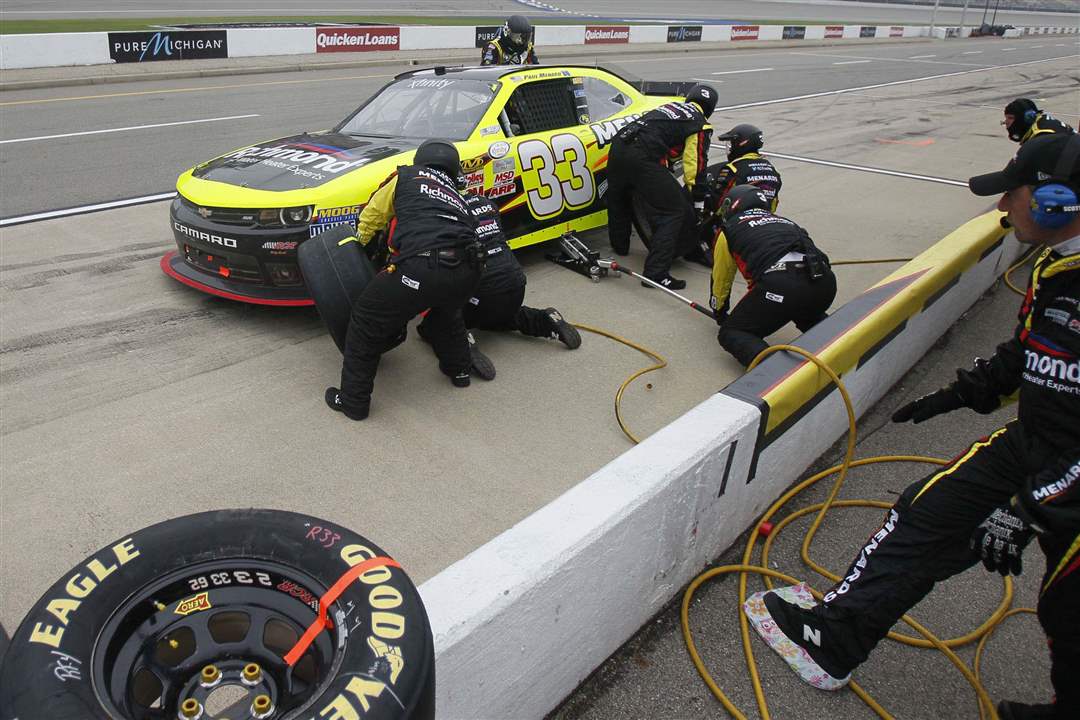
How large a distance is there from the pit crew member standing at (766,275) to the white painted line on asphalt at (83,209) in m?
5.68

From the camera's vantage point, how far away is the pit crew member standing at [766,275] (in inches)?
187

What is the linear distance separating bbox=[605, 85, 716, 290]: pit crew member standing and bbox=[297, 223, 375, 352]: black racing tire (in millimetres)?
2659

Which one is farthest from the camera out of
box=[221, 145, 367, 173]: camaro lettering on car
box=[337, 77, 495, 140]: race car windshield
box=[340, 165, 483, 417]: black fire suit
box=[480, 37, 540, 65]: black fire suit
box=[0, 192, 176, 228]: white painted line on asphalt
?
box=[480, 37, 540, 65]: black fire suit

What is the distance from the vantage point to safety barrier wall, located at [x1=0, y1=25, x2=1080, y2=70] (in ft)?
48.6

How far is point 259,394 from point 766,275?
3148 millimetres

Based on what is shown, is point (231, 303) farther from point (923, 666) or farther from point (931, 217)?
point (931, 217)

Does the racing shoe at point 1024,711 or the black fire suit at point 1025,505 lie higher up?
the black fire suit at point 1025,505

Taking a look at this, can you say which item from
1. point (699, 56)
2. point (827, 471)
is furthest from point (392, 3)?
point (827, 471)

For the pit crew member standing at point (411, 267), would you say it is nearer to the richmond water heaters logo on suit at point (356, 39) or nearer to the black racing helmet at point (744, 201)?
the black racing helmet at point (744, 201)

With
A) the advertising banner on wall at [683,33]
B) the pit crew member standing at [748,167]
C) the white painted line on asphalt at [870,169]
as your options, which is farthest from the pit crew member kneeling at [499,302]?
the advertising banner on wall at [683,33]

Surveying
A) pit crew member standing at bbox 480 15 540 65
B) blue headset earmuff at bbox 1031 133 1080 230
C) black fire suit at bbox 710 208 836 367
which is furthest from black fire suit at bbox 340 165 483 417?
pit crew member standing at bbox 480 15 540 65

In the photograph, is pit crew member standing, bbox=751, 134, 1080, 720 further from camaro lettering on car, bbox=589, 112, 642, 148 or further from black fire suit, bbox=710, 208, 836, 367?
camaro lettering on car, bbox=589, 112, 642, 148

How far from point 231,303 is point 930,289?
4.67 metres

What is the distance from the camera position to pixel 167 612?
1.74 m
